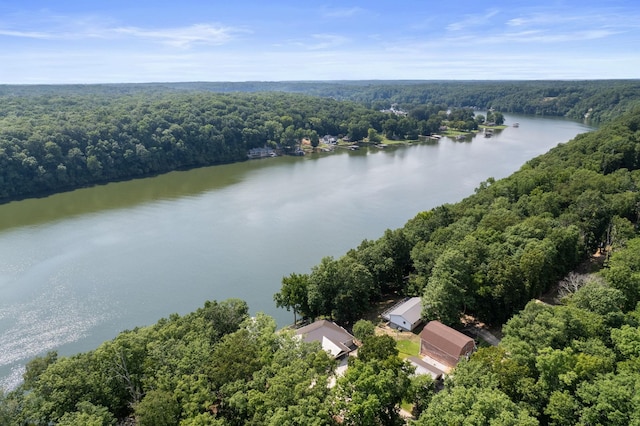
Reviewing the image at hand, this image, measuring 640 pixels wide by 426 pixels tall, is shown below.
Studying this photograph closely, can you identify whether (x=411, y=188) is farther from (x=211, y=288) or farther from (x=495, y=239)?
(x=211, y=288)

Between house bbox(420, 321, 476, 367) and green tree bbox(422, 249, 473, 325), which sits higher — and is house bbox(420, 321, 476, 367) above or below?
below

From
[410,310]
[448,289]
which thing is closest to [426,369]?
[448,289]

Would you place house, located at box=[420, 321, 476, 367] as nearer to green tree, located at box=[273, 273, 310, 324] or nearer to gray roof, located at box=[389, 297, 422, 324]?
gray roof, located at box=[389, 297, 422, 324]

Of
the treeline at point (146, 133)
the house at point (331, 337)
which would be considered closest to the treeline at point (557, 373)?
the house at point (331, 337)

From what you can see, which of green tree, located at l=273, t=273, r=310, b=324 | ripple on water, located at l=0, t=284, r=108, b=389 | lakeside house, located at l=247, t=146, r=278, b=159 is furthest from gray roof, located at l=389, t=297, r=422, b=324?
lakeside house, located at l=247, t=146, r=278, b=159

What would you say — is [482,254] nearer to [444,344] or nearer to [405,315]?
[405,315]

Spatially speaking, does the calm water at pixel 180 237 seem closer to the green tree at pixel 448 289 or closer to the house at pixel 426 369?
the green tree at pixel 448 289

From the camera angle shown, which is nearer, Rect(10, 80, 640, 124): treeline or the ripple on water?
the ripple on water
